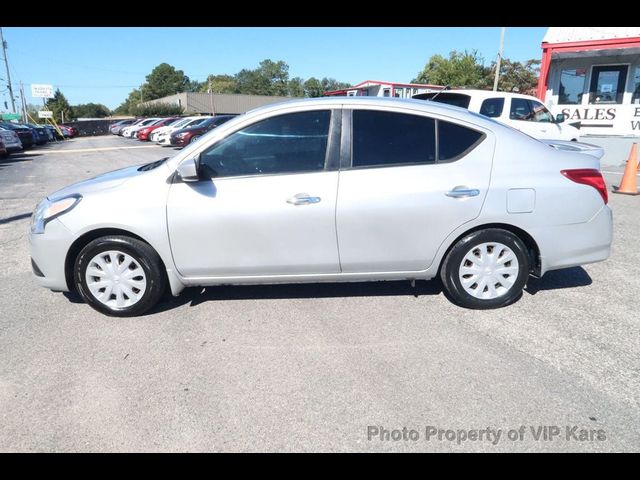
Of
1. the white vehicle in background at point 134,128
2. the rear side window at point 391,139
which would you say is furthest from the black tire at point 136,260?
the white vehicle in background at point 134,128

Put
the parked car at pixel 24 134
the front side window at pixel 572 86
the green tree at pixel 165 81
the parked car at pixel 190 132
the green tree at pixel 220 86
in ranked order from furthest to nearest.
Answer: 1. the green tree at pixel 165 81
2. the green tree at pixel 220 86
3. the parked car at pixel 24 134
4. the parked car at pixel 190 132
5. the front side window at pixel 572 86

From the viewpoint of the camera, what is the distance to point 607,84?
15.4 meters

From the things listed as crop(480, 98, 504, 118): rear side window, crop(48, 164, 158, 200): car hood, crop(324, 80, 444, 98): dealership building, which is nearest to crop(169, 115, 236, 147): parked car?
crop(324, 80, 444, 98): dealership building

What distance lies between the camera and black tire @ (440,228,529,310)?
3662 mm

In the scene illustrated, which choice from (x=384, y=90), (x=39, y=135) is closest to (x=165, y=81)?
(x=39, y=135)

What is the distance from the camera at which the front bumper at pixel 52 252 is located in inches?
141

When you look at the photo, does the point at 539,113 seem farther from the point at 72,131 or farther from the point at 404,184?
the point at 72,131

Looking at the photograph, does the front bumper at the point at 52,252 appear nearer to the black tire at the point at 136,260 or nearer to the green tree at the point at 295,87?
the black tire at the point at 136,260

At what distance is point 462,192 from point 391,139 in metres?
0.71

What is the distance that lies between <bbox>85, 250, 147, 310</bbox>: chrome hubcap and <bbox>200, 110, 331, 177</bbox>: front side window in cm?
103

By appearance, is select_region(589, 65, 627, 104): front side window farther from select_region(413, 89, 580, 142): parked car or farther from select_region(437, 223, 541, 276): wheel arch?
select_region(437, 223, 541, 276): wheel arch

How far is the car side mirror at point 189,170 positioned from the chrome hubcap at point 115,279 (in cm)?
82
